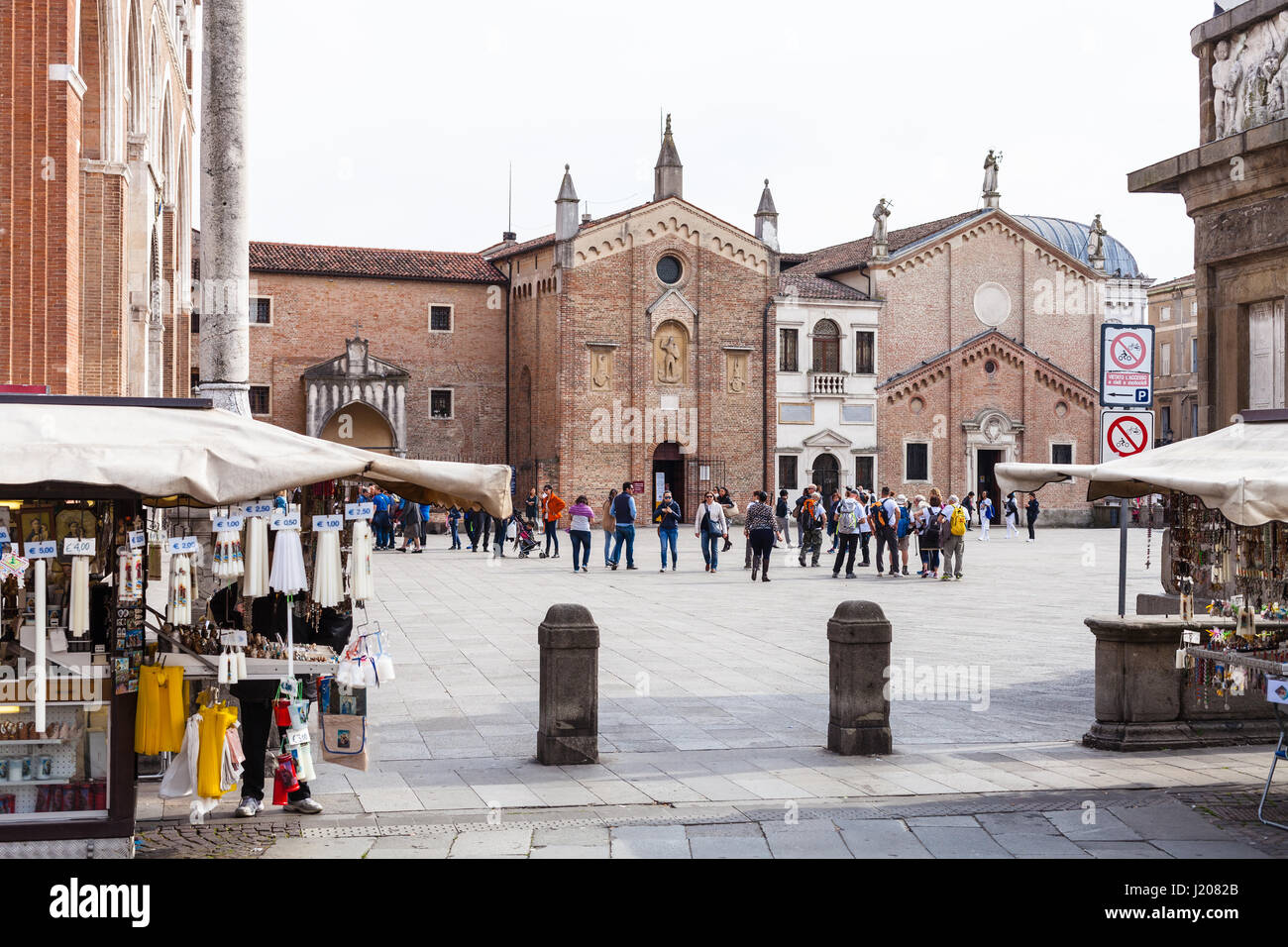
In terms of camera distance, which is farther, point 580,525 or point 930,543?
point 580,525

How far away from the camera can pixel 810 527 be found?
27.7 m

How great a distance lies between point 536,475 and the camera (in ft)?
161

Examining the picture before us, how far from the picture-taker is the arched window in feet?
170

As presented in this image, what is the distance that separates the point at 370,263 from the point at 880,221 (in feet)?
63.7

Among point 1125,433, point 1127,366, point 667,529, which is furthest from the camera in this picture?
point 667,529

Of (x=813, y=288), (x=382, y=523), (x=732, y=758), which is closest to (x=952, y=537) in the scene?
(x=382, y=523)

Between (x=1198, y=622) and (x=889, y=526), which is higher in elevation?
(x=889, y=526)

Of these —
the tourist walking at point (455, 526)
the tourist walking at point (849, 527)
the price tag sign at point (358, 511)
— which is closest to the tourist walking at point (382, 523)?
the tourist walking at point (455, 526)

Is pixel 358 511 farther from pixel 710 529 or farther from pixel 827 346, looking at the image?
pixel 827 346

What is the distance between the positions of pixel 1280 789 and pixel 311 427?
43.7m

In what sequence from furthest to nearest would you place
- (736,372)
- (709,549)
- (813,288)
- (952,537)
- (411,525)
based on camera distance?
1. (813,288)
2. (736,372)
3. (411,525)
4. (709,549)
5. (952,537)

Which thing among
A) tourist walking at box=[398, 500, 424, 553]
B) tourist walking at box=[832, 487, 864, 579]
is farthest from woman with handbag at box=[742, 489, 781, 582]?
tourist walking at box=[398, 500, 424, 553]
